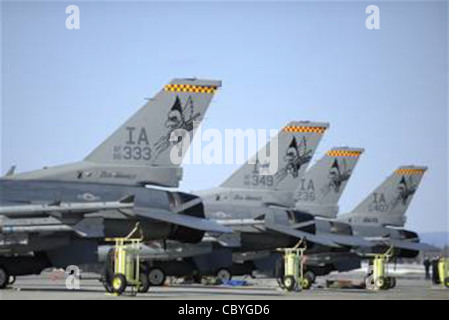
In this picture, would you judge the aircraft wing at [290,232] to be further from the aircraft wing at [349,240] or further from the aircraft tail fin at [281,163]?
the aircraft wing at [349,240]

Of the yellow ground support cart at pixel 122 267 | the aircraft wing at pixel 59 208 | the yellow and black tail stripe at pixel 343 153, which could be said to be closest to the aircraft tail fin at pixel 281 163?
the yellow and black tail stripe at pixel 343 153

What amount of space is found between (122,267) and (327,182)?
19.6 metres

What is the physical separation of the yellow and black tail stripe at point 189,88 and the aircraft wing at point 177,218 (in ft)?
13.4

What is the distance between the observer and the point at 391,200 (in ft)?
158

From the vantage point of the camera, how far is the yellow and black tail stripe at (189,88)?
1178 inches

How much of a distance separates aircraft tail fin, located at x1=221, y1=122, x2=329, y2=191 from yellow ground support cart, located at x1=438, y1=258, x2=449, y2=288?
330 inches

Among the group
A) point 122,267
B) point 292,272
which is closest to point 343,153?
point 292,272

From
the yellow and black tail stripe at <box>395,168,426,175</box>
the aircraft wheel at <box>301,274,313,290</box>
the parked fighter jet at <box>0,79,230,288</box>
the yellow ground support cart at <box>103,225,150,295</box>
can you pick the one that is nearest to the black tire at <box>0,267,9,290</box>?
the parked fighter jet at <box>0,79,230,288</box>

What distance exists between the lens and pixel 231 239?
116 ft

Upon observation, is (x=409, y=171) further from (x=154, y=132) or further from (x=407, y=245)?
(x=154, y=132)

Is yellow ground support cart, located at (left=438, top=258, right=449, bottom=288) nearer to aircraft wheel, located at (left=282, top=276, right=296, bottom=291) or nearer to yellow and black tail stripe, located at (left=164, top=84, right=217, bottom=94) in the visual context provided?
aircraft wheel, located at (left=282, top=276, right=296, bottom=291)
